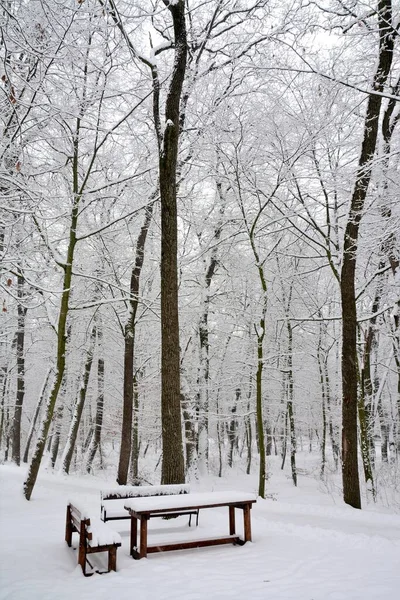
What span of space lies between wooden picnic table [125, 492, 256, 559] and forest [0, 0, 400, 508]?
1.59 meters

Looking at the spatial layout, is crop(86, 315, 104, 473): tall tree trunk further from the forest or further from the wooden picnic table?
the wooden picnic table

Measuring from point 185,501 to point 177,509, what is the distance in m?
0.20

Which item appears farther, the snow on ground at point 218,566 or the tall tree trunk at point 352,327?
the tall tree trunk at point 352,327

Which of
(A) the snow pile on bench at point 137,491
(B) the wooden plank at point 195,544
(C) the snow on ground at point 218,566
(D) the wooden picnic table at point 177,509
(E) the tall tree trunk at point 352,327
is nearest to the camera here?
(C) the snow on ground at point 218,566

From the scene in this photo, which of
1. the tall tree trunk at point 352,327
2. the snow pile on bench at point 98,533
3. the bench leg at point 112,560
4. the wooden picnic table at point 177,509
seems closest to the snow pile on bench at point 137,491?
the wooden picnic table at point 177,509

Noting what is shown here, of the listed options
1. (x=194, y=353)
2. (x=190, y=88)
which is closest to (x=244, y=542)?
(x=190, y=88)

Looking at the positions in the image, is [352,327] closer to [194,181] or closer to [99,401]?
[194,181]

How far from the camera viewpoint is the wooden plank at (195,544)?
5.07 metres

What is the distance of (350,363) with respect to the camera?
30.4 feet

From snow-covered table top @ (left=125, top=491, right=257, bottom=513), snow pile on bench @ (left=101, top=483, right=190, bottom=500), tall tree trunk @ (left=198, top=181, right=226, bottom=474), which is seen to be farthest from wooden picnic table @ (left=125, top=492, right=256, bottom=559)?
tall tree trunk @ (left=198, top=181, right=226, bottom=474)

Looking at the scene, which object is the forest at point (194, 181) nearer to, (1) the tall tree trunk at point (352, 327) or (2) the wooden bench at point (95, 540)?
(1) the tall tree trunk at point (352, 327)

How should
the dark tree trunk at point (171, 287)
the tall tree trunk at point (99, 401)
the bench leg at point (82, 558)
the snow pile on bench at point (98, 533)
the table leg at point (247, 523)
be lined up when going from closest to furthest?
the snow pile on bench at point (98, 533), the bench leg at point (82, 558), the table leg at point (247, 523), the dark tree trunk at point (171, 287), the tall tree trunk at point (99, 401)

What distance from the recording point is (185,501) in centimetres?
531

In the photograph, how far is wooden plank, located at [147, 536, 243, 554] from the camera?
5070 millimetres
